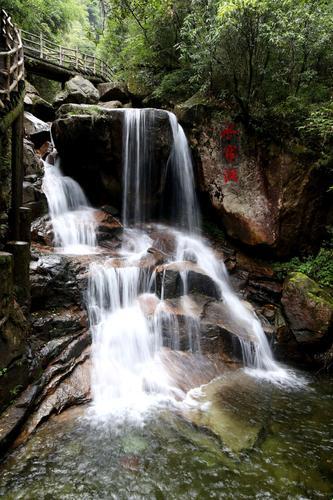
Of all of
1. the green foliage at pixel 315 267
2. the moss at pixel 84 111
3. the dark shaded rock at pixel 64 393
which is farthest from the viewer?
the moss at pixel 84 111

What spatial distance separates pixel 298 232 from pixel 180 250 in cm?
374

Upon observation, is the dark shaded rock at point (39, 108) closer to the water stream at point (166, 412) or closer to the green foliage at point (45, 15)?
the water stream at point (166, 412)

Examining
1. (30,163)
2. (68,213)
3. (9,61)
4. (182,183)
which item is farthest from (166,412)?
(182,183)

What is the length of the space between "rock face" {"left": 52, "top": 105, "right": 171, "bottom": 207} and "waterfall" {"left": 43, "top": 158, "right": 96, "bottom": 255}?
48 centimetres

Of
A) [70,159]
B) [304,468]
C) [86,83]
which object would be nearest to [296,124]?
[70,159]

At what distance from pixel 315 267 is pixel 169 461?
7075 millimetres

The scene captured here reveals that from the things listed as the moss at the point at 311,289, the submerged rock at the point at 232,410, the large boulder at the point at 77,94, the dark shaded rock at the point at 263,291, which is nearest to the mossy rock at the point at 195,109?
the dark shaded rock at the point at 263,291

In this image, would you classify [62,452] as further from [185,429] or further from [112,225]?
[112,225]

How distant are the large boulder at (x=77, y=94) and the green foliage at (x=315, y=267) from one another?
41.8 feet

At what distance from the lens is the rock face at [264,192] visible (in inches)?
379

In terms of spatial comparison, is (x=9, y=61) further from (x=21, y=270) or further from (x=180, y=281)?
(x=180, y=281)

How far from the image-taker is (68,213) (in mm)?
Result: 10477

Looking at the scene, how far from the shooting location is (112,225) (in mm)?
10484

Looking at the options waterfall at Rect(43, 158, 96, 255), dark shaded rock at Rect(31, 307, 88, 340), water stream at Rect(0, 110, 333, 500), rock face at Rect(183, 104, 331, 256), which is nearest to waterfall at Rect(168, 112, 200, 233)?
rock face at Rect(183, 104, 331, 256)
